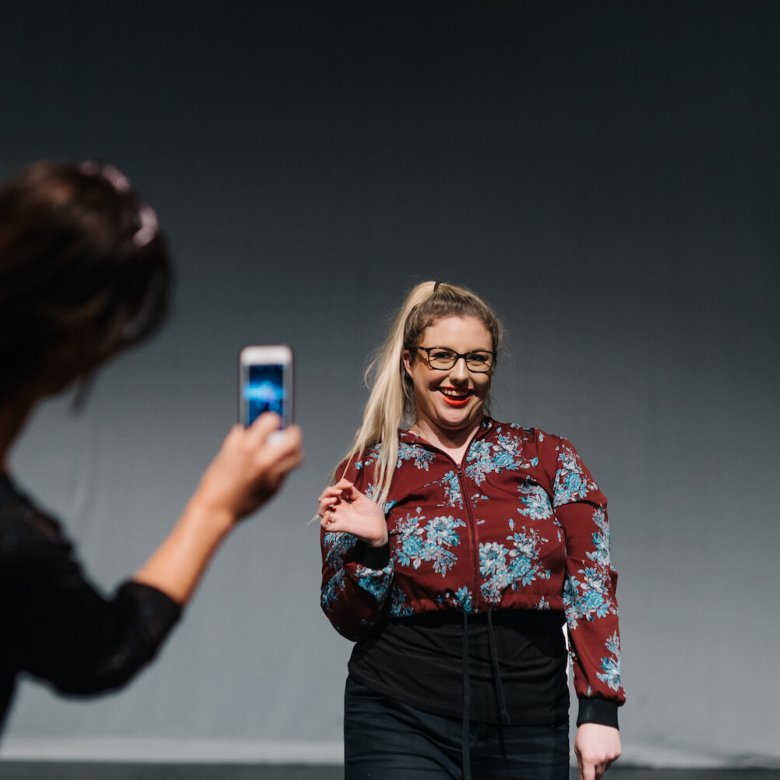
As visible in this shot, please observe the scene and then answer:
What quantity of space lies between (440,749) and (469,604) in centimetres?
25

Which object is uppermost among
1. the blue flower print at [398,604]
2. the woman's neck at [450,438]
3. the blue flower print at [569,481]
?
the woman's neck at [450,438]

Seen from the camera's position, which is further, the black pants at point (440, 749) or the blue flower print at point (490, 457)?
the blue flower print at point (490, 457)

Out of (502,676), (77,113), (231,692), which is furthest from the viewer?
(77,113)

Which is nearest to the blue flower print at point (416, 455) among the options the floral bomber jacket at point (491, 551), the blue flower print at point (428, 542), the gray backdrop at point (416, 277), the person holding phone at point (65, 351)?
the floral bomber jacket at point (491, 551)

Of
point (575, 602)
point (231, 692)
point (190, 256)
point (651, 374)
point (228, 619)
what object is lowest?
point (231, 692)

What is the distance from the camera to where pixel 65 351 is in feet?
2.83

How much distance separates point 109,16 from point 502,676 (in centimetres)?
346

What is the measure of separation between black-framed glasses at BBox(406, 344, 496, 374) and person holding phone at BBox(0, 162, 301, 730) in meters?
1.12

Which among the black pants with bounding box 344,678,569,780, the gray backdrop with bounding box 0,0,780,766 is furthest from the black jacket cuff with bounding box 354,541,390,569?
the gray backdrop with bounding box 0,0,780,766

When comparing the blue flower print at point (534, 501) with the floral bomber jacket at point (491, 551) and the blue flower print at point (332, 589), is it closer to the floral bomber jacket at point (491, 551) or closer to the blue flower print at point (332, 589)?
the floral bomber jacket at point (491, 551)

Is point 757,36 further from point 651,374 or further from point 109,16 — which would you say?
point 109,16

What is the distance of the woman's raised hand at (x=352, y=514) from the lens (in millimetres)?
1815

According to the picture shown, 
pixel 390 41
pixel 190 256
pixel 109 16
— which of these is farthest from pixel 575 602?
pixel 109 16

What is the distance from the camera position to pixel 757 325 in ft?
13.7
